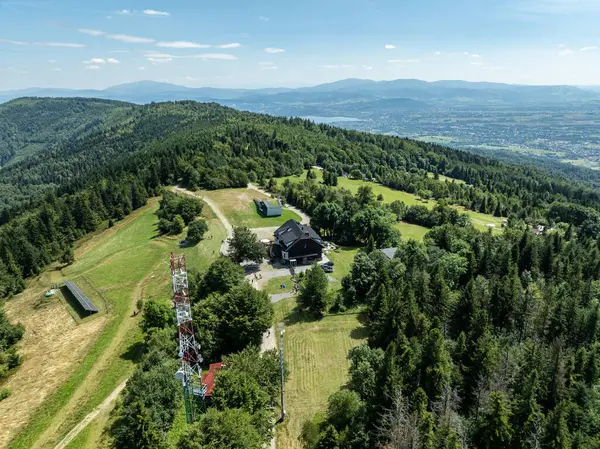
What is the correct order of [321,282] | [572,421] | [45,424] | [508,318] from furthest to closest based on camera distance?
[321,282] < [508,318] < [45,424] < [572,421]

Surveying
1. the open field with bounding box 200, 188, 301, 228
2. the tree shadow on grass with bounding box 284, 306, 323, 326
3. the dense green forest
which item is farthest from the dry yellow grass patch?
the open field with bounding box 200, 188, 301, 228

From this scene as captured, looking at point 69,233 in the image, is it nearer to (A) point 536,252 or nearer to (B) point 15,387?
(B) point 15,387

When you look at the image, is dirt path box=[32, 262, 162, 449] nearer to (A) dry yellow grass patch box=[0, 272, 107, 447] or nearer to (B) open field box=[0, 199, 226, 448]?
(B) open field box=[0, 199, 226, 448]

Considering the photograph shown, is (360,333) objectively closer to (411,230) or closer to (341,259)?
(341,259)

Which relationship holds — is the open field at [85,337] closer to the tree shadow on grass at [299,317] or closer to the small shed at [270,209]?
the small shed at [270,209]

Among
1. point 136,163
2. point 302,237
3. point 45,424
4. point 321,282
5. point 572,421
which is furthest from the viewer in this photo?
point 136,163

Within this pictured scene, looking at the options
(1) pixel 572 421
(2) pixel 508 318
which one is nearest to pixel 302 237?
(2) pixel 508 318

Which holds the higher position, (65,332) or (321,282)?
(321,282)

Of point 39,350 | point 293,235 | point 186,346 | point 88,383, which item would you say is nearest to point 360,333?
point 186,346
